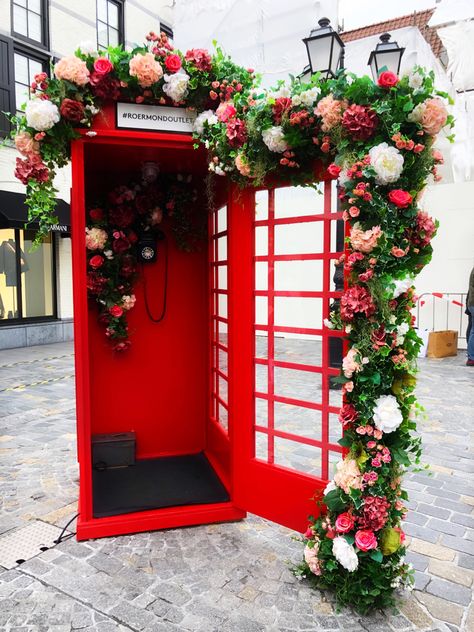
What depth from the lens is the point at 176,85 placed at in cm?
313

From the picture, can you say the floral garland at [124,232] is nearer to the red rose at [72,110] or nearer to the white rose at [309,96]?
the red rose at [72,110]

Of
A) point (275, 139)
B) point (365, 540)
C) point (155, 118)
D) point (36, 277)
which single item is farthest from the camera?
point (36, 277)

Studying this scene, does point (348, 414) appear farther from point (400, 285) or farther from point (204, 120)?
point (204, 120)

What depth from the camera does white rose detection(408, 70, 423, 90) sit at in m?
2.44

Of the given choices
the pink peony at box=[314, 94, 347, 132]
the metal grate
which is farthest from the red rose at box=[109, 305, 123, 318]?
the pink peony at box=[314, 94, 347, 132]

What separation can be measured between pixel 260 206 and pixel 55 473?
9.84ft

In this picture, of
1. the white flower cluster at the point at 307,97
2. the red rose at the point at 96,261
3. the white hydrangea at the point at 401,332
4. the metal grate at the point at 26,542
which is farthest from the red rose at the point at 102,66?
the metal grate at the point at 26,542

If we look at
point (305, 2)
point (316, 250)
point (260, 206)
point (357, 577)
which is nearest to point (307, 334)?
point (316, 250)

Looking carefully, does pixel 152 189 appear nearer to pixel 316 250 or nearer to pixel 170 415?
pixel 316 250

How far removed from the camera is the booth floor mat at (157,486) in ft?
11.9

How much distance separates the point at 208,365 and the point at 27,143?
91.6 inches

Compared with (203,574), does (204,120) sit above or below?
above

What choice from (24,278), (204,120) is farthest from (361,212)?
(24,278)

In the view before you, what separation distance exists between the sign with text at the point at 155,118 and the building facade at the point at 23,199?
784cm
